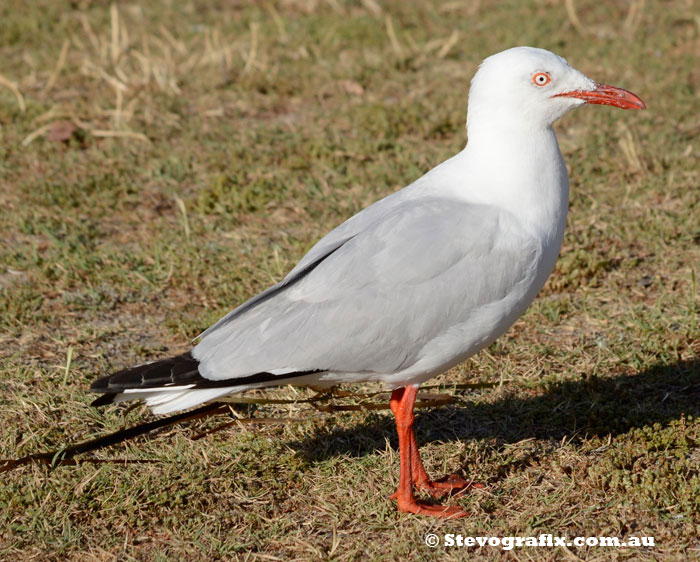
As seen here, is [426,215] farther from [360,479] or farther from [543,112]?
[360,479]

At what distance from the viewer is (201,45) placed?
841 centimetres

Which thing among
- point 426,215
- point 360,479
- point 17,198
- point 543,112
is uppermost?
point 543,112

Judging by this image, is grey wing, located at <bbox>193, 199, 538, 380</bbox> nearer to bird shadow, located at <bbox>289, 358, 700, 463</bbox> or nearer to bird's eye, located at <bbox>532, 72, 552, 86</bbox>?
bird's eye, located at <bbox>532, 72, 552, 86</bbox>

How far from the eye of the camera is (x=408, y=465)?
3.66 m

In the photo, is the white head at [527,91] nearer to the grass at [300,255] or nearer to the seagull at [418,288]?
the seagull at [418,288]

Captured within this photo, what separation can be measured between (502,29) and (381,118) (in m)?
2.21

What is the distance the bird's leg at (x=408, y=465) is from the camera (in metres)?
3.61

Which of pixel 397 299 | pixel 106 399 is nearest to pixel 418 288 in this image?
pixel 397 299

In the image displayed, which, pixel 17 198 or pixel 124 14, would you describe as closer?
pixel 17 198

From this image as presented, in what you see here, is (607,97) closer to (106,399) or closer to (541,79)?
(541,79)

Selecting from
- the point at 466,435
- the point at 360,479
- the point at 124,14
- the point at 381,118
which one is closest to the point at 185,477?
the point at 360,479

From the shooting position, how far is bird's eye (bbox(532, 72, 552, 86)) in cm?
371

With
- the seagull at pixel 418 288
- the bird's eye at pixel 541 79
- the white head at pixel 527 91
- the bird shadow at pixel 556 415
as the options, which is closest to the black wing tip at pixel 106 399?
the seagull at pixel 418 288

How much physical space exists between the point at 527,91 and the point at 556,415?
57.5 inches
